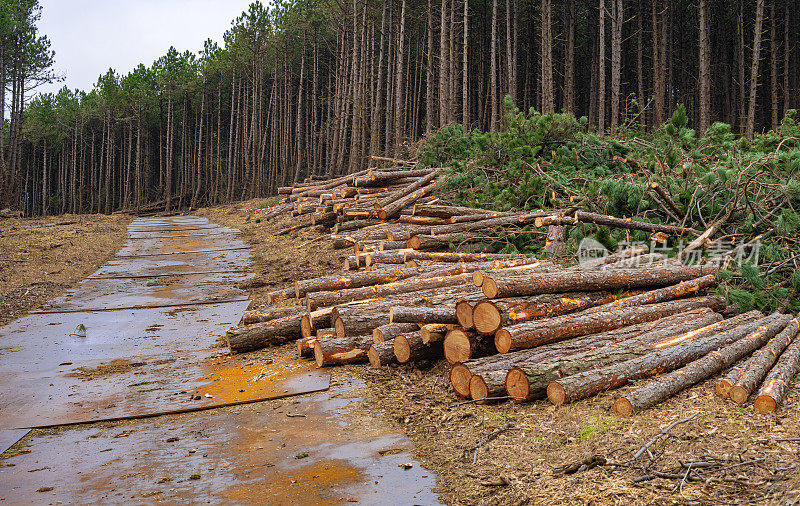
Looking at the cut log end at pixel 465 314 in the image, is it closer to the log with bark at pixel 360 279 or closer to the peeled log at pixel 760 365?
the peeled log at pixel 760 365

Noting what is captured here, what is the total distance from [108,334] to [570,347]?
5.95 meters

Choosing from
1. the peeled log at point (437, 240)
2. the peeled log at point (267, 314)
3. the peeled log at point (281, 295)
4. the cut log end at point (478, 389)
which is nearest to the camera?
the cut log end at point (478, 389)

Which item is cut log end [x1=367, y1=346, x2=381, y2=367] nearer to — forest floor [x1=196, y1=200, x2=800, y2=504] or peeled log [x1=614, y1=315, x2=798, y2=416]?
forest floor [x1=196, y1=200, x2=800, y2=504]

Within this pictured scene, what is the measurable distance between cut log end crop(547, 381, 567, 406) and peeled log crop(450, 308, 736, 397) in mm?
331

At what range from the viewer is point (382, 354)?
5.70 meters

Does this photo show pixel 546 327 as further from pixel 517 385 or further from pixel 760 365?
pixel 760 365

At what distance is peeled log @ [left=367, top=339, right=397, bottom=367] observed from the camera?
570 cm

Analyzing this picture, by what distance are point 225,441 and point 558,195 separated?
23.8ft

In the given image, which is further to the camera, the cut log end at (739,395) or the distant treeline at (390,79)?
the distant treeline at (390,79)

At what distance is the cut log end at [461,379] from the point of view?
15.3 feet

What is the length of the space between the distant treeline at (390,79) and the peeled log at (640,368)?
11.3m

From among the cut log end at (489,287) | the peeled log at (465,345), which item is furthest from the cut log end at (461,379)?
the cut log end at (489,287)

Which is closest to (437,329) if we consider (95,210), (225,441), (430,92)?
(225,441)

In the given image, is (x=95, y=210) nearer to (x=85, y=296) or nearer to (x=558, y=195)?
(x=85, y=296)
